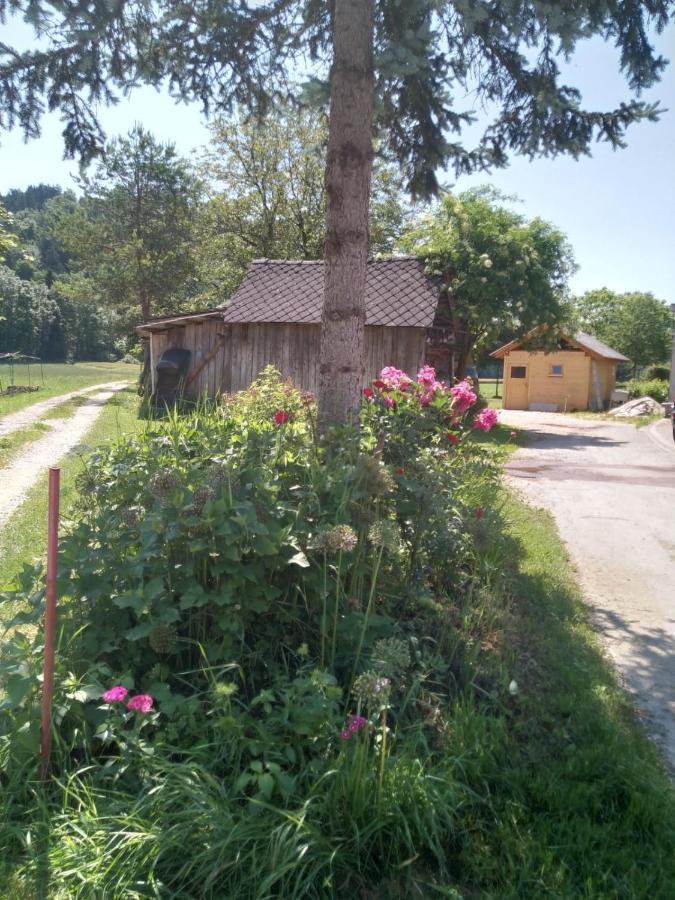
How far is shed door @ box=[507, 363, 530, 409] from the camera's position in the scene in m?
36.5

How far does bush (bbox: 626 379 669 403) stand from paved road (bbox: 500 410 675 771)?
20.7 metres

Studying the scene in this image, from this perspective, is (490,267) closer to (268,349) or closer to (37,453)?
(268,349)

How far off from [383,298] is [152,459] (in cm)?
1393

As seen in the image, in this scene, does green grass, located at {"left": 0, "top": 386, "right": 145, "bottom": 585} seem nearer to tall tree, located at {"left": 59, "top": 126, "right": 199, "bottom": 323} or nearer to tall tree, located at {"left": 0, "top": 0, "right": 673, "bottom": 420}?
tall tree, located at {"left": 0, "top": 0, "right": 673, "bottom": 420}

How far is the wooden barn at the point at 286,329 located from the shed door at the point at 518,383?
18.3 meters

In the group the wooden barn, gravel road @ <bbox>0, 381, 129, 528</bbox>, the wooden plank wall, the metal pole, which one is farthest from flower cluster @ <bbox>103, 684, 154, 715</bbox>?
the wooden barn

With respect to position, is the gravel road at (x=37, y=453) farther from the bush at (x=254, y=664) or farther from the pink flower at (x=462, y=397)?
the pink flower at (x=462, y=397)

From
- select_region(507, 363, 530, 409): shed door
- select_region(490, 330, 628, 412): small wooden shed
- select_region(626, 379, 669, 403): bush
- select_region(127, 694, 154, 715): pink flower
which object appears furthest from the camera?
select_region(626, 379, 669, 403): bush

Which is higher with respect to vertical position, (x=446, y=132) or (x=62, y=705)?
(x=446, y=132)

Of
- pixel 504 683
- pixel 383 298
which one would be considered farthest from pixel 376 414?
pixel 383 298

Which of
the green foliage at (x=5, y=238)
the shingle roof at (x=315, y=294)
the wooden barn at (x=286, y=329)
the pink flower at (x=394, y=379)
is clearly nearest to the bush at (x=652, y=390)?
the wooden barn at (x=286, y=329)

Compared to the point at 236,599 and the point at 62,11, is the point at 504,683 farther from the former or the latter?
the point at 62,11

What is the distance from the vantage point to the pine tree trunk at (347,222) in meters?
4.75

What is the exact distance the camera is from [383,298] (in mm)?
16906
